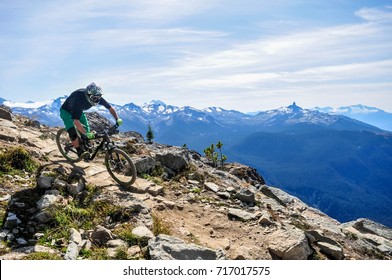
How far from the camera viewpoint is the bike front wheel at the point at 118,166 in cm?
1371

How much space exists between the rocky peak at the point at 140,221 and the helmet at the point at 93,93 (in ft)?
10.7

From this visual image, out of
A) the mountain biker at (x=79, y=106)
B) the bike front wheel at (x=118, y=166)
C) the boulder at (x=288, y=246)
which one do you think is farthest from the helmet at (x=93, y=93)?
the boulder at (x=288, y=246)

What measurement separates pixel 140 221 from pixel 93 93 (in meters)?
6.21

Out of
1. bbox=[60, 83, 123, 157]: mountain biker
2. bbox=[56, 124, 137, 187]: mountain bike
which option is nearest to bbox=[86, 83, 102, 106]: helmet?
bbox=[60, 83, 123, 157]: mountain biker

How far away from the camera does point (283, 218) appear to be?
15.7 m

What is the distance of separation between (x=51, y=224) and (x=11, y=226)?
1.12 m

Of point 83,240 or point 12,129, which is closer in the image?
point 83,240

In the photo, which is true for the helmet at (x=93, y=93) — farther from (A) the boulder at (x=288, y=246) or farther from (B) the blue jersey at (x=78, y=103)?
(A) the boulder at (x=288, y=246)

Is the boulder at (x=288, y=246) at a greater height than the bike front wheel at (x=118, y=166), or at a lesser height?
lesser

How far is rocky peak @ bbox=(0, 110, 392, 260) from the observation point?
878 cm

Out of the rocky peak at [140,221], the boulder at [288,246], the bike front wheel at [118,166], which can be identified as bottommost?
the boulder at [288,246]
